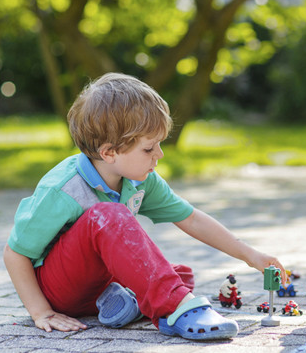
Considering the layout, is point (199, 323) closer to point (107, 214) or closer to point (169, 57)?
point (107, 214)

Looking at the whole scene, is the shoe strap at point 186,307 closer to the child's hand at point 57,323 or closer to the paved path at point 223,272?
the paved path at point 223,272

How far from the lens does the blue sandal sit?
7.93ft

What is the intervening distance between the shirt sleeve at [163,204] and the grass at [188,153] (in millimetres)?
6251

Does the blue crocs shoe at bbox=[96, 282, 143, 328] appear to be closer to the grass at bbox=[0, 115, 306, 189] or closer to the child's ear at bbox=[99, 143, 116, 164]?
the child's ear at bbox=[99, 143, 116, 164]

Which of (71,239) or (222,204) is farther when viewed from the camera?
(222,204)

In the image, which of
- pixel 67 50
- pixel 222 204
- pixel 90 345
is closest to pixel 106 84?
pixel 90 345

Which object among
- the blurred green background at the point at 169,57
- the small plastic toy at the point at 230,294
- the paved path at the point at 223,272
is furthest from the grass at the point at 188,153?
the small plastic toy at the point at 230,294

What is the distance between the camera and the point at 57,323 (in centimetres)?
272

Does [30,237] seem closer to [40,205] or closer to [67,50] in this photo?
[40,205]

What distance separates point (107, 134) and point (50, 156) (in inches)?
347

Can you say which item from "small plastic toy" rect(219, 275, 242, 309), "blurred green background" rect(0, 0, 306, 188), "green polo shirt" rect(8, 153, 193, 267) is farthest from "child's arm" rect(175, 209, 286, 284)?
"blurred green background" rect(0, 0, 306, 188)

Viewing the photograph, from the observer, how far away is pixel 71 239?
264cm

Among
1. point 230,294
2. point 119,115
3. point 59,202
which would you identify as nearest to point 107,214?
point 59,202

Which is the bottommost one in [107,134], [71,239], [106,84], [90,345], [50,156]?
[50,156]
